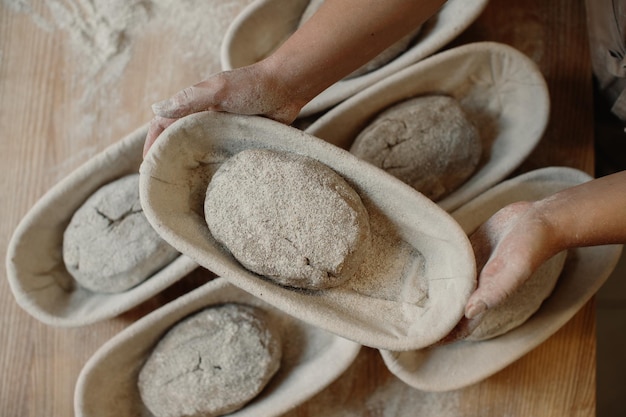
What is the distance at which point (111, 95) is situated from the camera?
88 centimetres

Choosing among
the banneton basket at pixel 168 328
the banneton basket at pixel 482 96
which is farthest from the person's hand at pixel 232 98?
the banneton basket at pixel 168 328

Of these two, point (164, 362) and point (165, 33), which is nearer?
point (164, 362)

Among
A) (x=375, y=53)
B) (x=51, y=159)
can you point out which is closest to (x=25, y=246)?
(x=51, y=159)

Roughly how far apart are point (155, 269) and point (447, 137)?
423 mm

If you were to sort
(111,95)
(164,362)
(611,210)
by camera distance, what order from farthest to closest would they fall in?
(111,95) < (164,362) < (611,210)

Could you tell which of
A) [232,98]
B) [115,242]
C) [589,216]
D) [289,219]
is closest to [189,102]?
[232,98]

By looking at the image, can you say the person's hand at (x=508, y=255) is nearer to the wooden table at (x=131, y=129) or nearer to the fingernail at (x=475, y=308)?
the fingernail at (x=475, y=308)

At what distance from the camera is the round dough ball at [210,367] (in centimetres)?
76

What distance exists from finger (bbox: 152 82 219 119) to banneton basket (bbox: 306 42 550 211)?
195mm

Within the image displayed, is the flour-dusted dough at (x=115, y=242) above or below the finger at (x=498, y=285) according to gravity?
above

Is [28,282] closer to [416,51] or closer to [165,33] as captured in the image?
[165,33]

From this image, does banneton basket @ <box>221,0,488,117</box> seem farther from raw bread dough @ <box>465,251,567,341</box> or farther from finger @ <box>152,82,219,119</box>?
raw bread dough @ <box>465,251,567,341</box>

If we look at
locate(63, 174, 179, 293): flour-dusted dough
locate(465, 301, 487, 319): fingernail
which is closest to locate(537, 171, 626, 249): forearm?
locate(465, 301, 487, 319): fingernail

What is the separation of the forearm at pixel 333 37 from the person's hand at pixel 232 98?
1cm
